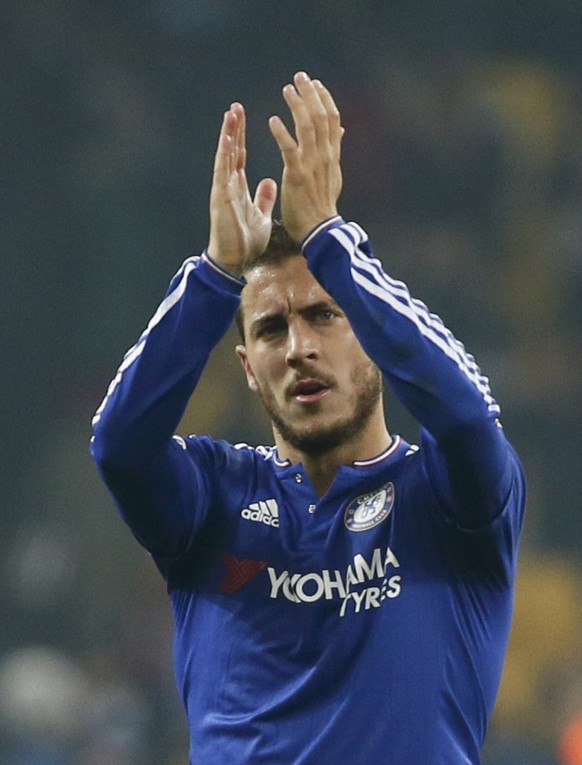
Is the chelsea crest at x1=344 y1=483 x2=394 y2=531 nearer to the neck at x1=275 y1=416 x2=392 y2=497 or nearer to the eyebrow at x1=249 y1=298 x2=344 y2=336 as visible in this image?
the neck at x1=275 y1=416 x2=392 y2=497

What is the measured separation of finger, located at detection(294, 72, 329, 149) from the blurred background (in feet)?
10.3

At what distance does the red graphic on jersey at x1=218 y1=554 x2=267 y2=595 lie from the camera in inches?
88.7

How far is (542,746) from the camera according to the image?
4820mm

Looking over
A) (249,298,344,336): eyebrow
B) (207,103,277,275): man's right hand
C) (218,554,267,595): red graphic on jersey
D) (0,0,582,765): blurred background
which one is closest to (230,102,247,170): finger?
(207,103,277,275): man's right hand

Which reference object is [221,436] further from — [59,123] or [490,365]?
[59,123]

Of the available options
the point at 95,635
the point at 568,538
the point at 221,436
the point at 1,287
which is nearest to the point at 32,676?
the point at 95,635

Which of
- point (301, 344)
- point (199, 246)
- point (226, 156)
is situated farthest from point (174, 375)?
point (199, 246)

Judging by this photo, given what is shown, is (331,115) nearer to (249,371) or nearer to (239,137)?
(239,137)

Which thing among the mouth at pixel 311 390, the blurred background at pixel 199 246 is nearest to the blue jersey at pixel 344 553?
the mouth at pixel 311 390

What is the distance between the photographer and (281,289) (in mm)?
2355

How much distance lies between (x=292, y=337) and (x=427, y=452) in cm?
28

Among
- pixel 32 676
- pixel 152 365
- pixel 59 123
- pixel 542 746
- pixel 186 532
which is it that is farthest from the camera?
pixel 59 123

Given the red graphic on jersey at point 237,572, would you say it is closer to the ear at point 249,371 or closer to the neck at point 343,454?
the neck at point 343,454

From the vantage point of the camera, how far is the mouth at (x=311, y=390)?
Result: 2277 millimetres
